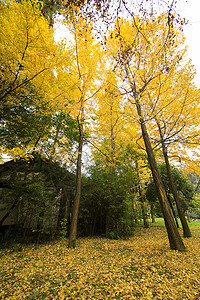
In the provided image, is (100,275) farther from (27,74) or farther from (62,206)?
(27,74)

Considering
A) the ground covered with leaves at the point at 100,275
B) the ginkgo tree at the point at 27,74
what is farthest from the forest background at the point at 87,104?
the ground covered with leaves at the point at 100,275

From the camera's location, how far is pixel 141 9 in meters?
1.84

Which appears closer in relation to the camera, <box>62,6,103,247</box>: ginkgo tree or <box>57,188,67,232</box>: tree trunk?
<box>62,6,103,247</box>: ginkgo tree

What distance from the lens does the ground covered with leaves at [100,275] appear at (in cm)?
209

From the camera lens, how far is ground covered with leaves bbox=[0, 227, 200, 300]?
2089 mm

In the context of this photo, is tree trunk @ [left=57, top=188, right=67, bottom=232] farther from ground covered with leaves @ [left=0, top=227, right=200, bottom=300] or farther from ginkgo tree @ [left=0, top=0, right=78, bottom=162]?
ginkgo tree @ [left=0, top=0, right=78, bottom=162]

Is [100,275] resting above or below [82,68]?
below

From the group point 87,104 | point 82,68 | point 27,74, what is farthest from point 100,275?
point 82,68

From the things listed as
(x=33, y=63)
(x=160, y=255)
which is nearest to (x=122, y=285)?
(x=160, y=255)

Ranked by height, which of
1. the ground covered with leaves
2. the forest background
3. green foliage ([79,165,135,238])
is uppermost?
the forest background

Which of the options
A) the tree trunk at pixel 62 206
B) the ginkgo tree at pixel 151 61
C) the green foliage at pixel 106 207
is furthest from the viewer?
the green foliage at pixel 106 207

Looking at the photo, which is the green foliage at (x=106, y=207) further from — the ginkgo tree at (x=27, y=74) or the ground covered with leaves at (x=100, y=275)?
the ginkgo tree at (x=27, y=74)

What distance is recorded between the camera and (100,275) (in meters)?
2.66

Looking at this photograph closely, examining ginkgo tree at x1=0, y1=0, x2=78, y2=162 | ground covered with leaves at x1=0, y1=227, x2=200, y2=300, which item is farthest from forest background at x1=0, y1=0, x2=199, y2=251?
ground covered with leaves at x1=0, y1=227, x2=200, y2=300
